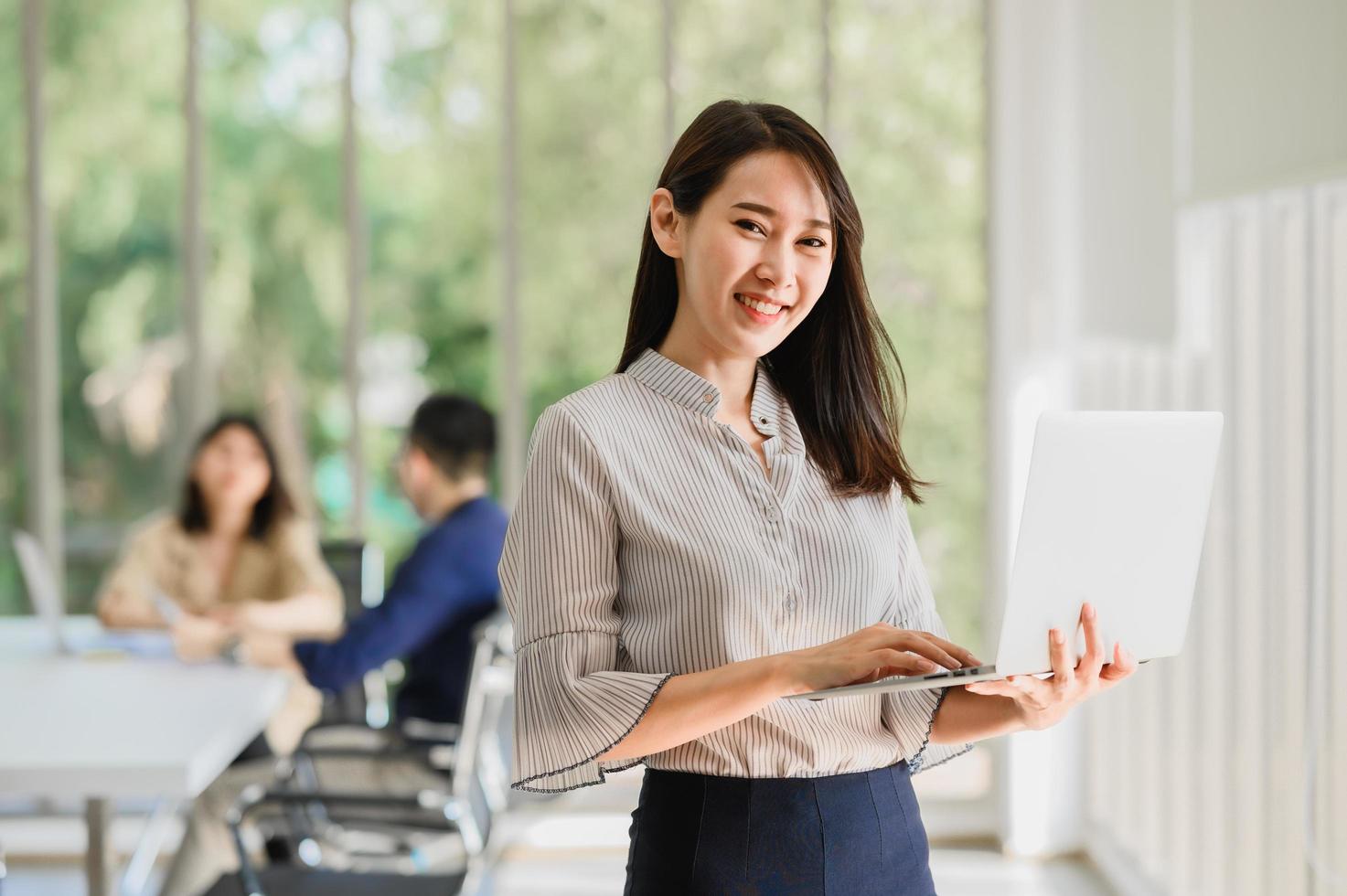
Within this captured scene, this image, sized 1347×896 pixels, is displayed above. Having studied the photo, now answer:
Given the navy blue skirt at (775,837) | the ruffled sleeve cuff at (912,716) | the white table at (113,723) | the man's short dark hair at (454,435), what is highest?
the man's short dark hair at (454,435)

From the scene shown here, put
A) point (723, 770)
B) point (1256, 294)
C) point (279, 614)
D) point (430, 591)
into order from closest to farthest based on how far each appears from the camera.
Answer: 1. point (723, 770)
2. point (1256, 294)
3. point (430, 591)
4. point (279, 614)

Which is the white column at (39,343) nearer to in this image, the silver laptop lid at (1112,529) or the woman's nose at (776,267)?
the woman's nose at (776,267)

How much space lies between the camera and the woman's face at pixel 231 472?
12.6 feet

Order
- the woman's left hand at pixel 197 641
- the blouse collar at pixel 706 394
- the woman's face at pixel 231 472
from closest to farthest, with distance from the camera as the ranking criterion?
1. the blouse collar at pixel 706 394
2. the woman's left hand at pixel 197 641
3. the woman's face at pixel 231 472

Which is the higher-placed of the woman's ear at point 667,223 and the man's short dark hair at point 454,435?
the woman's ear at point 667,223

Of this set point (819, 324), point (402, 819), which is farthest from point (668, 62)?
point (819, 324)

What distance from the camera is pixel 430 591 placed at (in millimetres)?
3258

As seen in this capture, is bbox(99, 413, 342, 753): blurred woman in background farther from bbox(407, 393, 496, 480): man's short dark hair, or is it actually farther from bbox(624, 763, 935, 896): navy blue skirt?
bbox(624, 763, 935, 896): navy blue skirt

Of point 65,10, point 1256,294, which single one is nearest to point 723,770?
point 1256,294

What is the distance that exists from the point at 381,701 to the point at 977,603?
1.98 meters

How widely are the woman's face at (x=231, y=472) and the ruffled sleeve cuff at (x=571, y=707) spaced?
8.91 feet

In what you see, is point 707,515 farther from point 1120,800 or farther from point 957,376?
point 957,376

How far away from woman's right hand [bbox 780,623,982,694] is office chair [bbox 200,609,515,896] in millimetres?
647

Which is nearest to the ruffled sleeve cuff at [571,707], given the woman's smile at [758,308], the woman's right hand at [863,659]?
the woman's right hand at [863,659]
